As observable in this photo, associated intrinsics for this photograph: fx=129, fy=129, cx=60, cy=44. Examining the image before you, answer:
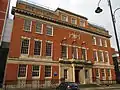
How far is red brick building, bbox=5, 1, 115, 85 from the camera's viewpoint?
72.0ft

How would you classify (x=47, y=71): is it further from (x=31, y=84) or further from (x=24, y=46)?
(x=24, y=46)

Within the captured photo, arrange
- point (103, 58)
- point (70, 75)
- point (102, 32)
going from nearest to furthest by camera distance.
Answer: point (70, 75) → point (103, 58) → point (102, 32)

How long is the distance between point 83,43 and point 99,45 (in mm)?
6136

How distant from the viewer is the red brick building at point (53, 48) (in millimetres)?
21939

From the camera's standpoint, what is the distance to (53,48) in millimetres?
25812

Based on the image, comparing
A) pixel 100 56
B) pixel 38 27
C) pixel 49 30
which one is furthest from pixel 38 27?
pixel 100 56

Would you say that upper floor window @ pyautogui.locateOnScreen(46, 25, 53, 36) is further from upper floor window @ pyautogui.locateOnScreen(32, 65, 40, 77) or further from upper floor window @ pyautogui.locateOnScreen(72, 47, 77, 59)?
→ upper floor window @ pyautogui.locateOnScreen(32, 65, 40, 77)

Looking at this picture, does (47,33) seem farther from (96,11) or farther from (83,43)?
(96,11)

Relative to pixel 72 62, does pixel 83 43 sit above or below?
above

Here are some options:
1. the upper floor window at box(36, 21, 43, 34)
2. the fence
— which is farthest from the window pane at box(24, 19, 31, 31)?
the fence

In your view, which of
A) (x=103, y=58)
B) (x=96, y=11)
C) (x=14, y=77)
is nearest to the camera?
(x=96, y=11)

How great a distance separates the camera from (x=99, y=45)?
34.6m

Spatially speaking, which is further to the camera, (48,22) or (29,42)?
(48,22)

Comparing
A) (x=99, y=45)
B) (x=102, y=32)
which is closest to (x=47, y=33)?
(x=99, y=45)
